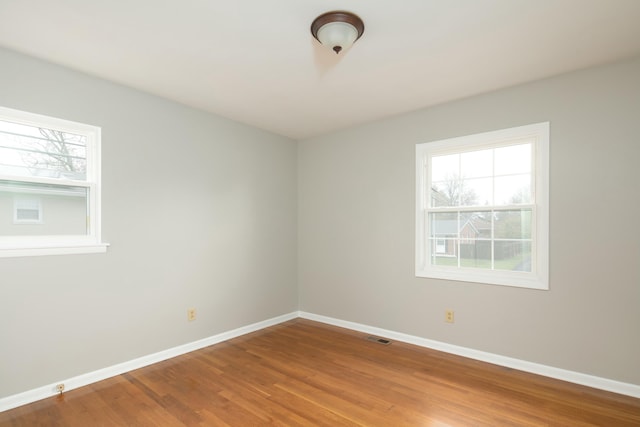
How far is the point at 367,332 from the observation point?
12.6 feet

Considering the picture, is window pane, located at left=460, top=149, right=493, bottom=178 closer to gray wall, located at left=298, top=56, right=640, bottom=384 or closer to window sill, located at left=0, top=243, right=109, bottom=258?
gray wall, located at left=298, top=56, right=640, bottom=384

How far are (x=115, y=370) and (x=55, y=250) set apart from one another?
1123 millimetres

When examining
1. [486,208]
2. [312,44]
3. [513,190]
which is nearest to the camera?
[312,44]

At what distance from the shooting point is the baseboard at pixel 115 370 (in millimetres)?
2287

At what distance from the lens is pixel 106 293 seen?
274 cm

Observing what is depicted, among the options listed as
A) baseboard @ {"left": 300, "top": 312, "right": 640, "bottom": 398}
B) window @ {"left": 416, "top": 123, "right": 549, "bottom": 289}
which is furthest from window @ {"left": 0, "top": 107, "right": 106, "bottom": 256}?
window @ {"left": 416, "top": 123, "right": 549, "bottom": 289}

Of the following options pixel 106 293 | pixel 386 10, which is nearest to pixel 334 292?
pixel 106 293

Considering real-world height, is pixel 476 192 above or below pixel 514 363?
above

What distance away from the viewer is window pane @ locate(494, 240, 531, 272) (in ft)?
9.50

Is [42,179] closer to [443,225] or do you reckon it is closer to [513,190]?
[443,225]

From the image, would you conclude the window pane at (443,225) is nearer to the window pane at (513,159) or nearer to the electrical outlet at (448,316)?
the window pane at (513,159)

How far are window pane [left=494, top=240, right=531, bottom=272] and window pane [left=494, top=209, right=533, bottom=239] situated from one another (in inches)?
2.5

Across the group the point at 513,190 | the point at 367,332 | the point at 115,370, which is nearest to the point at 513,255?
the point at 513,190

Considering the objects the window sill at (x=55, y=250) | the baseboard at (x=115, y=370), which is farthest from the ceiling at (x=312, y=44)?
the baseboard at (x=115, y=370)
